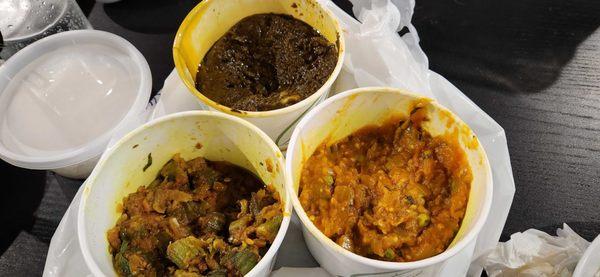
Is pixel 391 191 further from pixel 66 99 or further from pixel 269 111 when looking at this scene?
pixel 66 99

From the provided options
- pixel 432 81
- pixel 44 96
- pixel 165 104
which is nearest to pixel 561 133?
pixel 432 81

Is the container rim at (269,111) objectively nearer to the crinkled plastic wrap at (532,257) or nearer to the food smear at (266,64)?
the food smear at (266,64)

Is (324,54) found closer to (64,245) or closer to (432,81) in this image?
(432,81)

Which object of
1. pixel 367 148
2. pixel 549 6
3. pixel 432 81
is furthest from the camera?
pixel 549 6

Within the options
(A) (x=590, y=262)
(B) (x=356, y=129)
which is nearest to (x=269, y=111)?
(B) (x=356, y=129)

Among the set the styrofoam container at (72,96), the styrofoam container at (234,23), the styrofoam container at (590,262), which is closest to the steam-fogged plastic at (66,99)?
the styrofoam container at (72,96)
